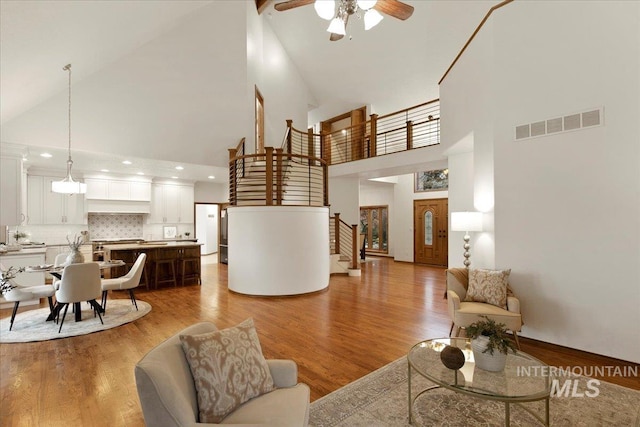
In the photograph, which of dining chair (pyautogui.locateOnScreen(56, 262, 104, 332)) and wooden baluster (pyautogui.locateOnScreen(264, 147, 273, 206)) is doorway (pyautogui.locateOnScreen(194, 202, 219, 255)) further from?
dining chair (pyautogui.locateOnScreen(56, 262, 104, 332))

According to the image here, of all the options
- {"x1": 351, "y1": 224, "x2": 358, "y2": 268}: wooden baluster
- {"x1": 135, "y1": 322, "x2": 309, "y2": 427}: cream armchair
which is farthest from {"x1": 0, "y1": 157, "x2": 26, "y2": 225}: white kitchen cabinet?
{"x1": 351, "y1": 224, "x2": 358, "y2": 268}: wooden baluster

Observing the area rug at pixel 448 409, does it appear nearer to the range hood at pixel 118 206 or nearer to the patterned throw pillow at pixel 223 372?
the patterned throw pillow at pixel 223 372

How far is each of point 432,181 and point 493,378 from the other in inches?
340

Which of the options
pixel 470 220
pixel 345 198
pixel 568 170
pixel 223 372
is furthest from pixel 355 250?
pixel 223 372

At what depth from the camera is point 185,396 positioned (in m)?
1.38

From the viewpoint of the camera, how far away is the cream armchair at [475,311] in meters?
3.20

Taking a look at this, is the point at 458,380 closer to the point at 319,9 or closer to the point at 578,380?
the point at 578,380

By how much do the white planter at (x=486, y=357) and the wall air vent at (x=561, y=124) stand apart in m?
2.72

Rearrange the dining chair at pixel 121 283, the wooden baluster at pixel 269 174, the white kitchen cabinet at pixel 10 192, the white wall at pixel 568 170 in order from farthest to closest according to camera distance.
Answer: the wooden baluster at pixel 269 174 < the white kitchen cabinet at pixel 10 192 < the dining chair at pixel 121 283 < the white wall at pixel 568 170

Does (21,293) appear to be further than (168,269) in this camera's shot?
No

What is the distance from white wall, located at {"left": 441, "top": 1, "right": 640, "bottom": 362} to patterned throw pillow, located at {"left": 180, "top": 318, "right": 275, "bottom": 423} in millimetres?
3455

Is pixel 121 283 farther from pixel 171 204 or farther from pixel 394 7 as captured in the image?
pixel 394 7

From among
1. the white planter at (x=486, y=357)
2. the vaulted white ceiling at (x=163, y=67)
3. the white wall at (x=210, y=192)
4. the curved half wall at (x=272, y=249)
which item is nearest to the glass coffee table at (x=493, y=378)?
the white planter at (x=486, y=357)

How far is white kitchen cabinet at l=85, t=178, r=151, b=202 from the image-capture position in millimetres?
8039
